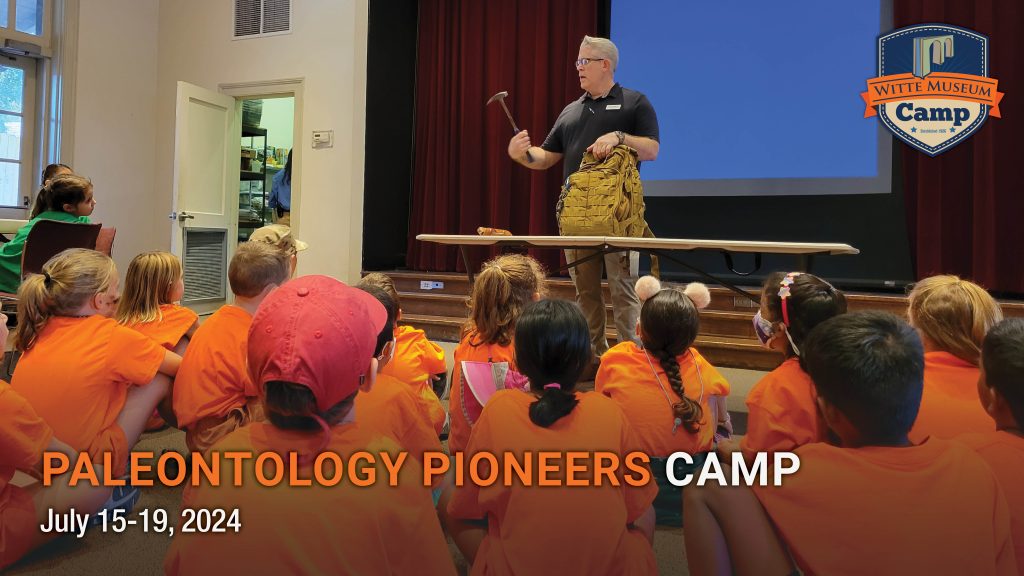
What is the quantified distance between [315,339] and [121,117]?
20.1ft

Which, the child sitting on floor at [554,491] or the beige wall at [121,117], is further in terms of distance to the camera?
the beige wall at [121,117]

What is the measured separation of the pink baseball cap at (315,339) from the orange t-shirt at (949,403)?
963 millimetres

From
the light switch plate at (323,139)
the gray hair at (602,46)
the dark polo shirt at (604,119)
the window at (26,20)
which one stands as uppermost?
the window at (26,20)

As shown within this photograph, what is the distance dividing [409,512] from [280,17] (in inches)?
226

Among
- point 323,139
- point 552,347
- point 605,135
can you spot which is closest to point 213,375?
point 552,347

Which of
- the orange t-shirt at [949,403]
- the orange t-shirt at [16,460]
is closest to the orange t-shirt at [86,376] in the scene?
the orange t-shirt at [16,460]

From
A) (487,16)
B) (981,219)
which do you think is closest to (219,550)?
(981,219)

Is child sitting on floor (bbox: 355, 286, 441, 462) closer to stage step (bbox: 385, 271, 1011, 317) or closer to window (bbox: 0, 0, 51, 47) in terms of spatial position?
stage step (bbox: 385, 271, 1011, 317)

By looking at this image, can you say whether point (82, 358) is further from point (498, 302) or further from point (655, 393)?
point (655, 393)

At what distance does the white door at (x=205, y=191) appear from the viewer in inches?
210

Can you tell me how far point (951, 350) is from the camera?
1.49 metres

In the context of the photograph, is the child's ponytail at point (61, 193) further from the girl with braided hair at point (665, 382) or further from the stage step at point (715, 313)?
the girl with braided hair at point (665, 382)

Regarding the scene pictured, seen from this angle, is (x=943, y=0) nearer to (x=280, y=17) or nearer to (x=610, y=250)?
(x=610, y=250)

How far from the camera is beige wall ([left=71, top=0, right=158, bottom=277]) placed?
5777 millimetres
